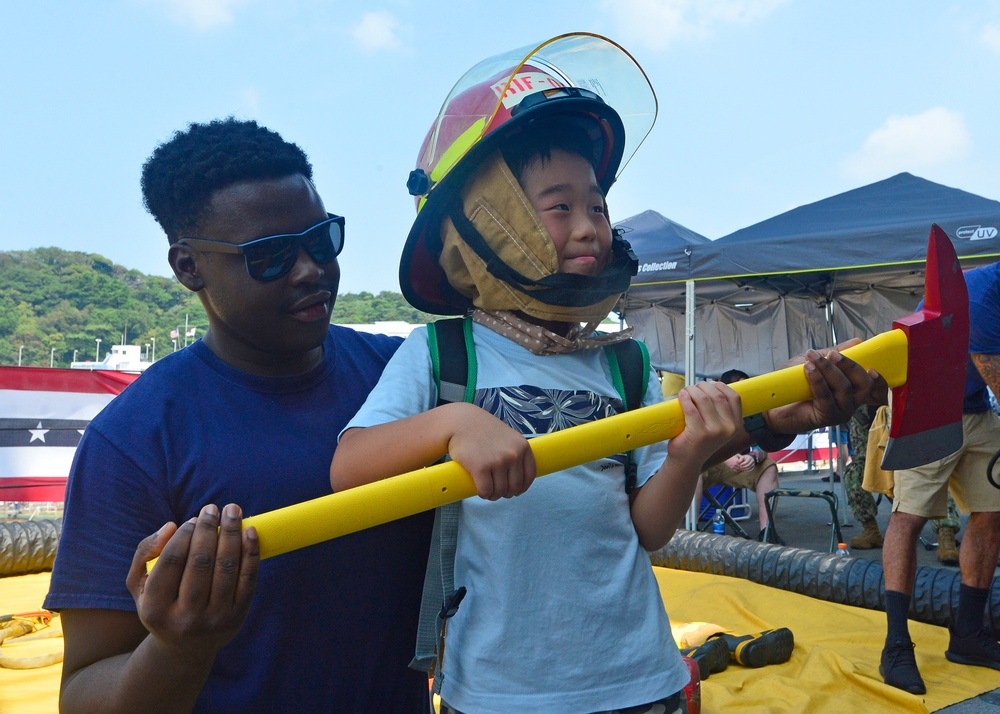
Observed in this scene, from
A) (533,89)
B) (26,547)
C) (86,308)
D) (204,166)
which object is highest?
(86,308)

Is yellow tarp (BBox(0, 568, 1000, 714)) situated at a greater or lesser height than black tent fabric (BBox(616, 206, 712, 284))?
lesser

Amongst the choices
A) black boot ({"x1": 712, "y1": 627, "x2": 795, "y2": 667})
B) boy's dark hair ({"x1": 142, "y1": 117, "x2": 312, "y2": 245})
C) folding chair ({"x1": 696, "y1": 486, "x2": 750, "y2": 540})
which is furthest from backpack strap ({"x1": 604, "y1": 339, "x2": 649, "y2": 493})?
folding chair ({"x1": 696, "y1": 486, "x2": 750, "y2": 540})

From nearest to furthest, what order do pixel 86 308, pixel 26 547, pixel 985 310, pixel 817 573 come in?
1. pixel 985 310
2. pixel 817 573
3. pixel 26 547
4. pixel 86 308

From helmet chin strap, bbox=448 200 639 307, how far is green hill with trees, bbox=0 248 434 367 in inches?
3158

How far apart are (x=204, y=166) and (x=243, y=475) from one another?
0.64 metres

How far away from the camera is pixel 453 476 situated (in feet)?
4.39

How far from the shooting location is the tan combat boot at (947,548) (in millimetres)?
6406

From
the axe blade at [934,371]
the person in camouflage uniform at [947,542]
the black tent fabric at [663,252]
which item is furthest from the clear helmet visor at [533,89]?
the person in camouflage uniform at [947,542]

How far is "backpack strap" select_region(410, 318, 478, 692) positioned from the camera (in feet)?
4.83

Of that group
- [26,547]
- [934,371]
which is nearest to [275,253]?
[934,371]

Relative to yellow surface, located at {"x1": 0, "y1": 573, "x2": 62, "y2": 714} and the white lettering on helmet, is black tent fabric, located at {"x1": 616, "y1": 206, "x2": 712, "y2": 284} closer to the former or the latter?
yellow surface, located at {"x1": 0, "y1": 573, "x2": 62, "y2": 714}

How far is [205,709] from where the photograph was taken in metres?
1.45

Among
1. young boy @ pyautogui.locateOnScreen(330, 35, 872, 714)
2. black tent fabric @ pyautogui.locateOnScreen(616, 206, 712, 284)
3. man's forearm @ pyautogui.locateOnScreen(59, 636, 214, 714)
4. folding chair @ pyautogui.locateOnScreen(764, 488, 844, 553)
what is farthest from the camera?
black tent fabric @ pyautogui.locateOnScreen(616, 206, 712, 284)

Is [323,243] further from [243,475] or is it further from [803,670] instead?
[803,670]
